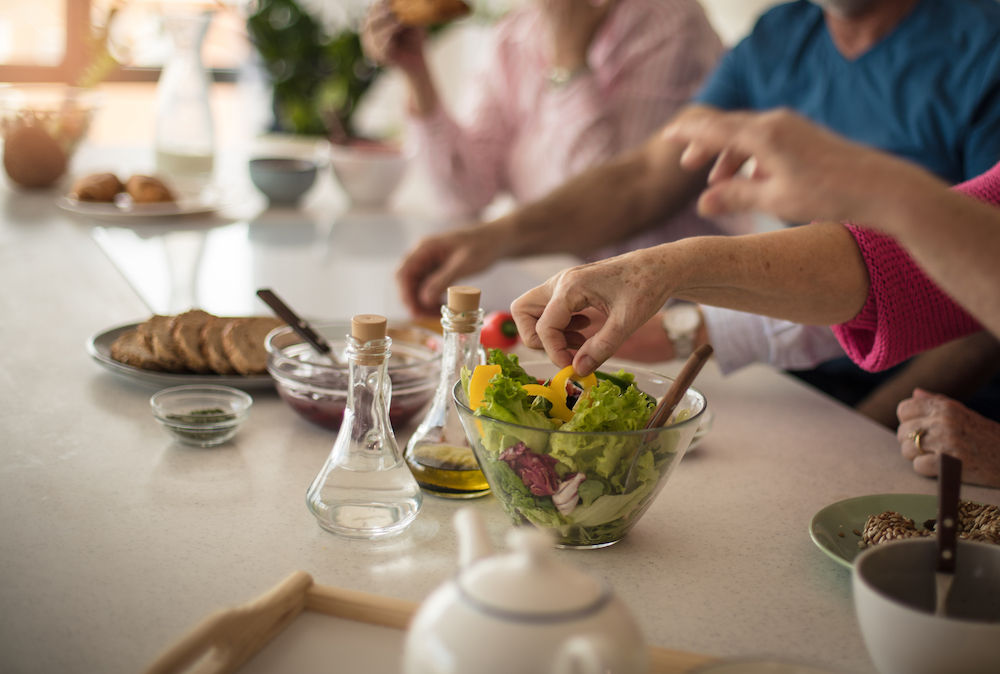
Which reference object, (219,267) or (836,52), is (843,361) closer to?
(836,52)

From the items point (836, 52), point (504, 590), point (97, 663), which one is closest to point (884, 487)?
point (504, 590)

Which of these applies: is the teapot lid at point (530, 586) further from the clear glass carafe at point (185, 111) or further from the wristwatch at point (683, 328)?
the clear glass carafe at point (185, 111)

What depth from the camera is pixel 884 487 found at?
1.05 m

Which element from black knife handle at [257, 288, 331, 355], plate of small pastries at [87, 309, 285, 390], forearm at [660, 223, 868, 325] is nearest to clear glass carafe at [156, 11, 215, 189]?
plate of small pastries at [87, 309, 285, 390]

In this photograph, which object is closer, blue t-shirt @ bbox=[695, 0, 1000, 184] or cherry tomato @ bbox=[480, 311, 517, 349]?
cherry tomato @ bbox=[480, 311, 517, 349]

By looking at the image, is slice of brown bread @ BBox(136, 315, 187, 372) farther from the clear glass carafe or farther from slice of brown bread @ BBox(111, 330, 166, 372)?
the clear glass carafe

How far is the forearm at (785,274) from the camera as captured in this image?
0.98 meters

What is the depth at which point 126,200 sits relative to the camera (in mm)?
2264

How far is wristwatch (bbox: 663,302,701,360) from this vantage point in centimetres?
142

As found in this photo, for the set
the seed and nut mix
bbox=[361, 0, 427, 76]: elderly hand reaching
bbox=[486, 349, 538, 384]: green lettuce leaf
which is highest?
bbox=[361, 0, 427, 76]: elderly hand reaching

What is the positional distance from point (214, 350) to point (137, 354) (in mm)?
106

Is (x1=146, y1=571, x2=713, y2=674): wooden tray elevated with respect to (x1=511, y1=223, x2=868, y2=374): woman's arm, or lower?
lower

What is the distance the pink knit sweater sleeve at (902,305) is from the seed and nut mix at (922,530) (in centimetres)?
23

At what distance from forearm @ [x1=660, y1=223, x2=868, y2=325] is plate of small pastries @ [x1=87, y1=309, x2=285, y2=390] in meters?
0.60
